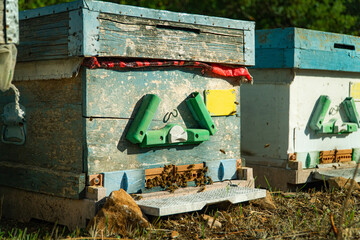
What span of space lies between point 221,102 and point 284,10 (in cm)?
800

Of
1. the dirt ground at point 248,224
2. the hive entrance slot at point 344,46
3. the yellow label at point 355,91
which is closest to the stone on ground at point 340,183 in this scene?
the dirt ground at point 248,224

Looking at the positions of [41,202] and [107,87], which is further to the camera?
[41,202]

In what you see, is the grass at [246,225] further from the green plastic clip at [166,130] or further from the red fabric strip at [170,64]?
the red fabric strip at [170,64]

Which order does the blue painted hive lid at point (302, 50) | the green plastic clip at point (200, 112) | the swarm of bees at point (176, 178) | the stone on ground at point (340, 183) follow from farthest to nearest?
the blue painted hive lid at point (302, 50), the stone on ground at point (340, 183), the green plastic clip at point (200, 112), the swarm of bees at point (176, 178)

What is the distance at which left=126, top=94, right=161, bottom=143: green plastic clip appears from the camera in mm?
4266

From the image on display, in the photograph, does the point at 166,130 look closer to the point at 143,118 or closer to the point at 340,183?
the point at 143,118

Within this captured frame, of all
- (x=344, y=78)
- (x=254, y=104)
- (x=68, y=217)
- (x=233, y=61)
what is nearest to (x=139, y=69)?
(x=233, y=61)

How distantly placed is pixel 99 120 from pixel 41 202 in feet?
3.34

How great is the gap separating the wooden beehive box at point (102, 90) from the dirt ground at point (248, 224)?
0.37m

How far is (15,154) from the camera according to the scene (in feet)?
15.8

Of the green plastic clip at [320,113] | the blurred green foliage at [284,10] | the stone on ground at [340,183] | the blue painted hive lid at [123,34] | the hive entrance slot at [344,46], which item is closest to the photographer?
the blue painted hive lid at [123,34]

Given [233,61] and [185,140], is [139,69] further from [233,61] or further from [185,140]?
[233,61]

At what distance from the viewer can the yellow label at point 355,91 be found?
6.54m

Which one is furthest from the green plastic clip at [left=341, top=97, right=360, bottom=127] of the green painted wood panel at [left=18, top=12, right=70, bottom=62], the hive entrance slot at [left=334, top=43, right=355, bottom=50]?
the green painted wood panel at [left=18, top=12, right=70, bottom=62]
